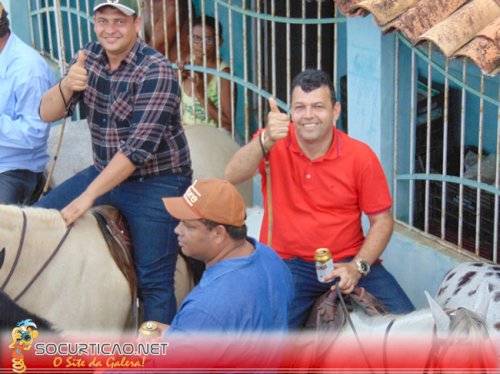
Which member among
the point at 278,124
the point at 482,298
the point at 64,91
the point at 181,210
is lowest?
the point at 482,298

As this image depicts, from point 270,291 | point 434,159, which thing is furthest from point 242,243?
point 434,159

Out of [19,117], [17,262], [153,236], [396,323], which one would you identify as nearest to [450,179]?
[396,323]

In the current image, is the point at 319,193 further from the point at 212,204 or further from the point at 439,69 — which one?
the point at 212,204

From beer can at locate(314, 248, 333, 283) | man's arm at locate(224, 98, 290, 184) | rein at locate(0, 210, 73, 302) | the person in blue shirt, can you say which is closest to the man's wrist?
beer can at locate(314, 248, 333, 283)

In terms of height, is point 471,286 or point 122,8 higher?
point 122,8

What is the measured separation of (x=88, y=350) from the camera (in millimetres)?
3582

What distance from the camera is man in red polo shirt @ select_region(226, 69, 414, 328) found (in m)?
4.18

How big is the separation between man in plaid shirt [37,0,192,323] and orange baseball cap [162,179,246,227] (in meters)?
0.75

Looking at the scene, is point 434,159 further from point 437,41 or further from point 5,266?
point 5,266

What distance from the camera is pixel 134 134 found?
4.05 m

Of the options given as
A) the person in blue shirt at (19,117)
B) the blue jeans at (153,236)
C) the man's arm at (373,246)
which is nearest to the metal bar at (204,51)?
the person in blue shirt at (19,117)

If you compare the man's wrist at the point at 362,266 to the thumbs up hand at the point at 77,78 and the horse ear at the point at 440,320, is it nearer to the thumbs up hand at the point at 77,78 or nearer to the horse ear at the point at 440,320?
the horse ear at the point at 440,320

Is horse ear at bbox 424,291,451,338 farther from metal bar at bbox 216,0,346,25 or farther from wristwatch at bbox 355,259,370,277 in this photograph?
metal bar at bbox 216,0,346,25

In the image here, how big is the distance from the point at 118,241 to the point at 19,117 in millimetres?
1498
